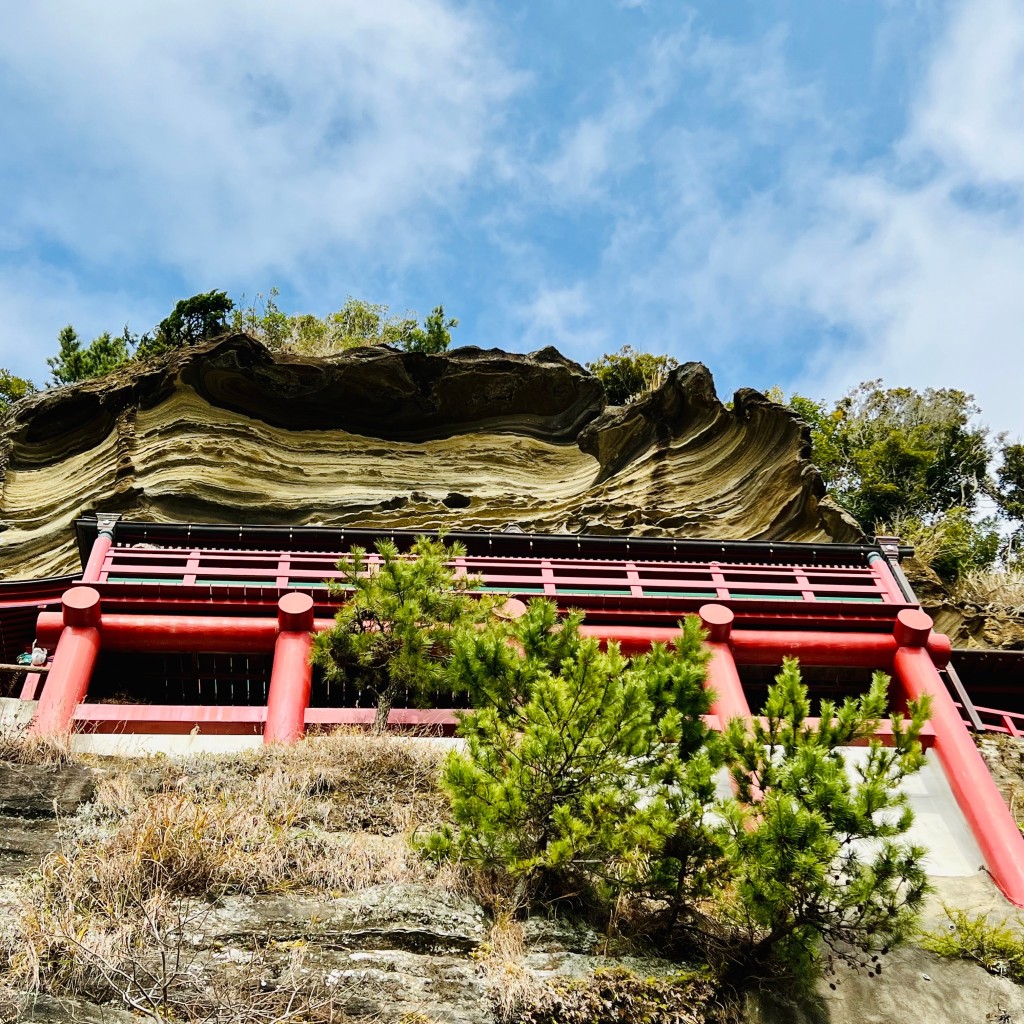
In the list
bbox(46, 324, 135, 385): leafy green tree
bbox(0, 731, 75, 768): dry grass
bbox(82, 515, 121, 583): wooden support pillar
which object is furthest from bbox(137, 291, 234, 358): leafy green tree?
bbox(0, 731, 75, 768): dry grass

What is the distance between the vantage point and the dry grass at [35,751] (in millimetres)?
8812

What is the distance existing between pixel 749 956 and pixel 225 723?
21.0 ft

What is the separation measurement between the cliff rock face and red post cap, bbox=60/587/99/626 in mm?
6367

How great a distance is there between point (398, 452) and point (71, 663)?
10.5 meters

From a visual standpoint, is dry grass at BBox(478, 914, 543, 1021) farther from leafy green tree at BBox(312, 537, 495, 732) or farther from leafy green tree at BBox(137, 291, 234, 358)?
leafy green tree at BBox(137, 291, 234, 358)

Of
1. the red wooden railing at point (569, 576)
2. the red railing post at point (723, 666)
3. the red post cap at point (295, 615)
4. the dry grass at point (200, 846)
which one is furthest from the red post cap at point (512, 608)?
the red post cap at point (295, 615)

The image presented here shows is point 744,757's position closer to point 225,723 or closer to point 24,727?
point 225,723

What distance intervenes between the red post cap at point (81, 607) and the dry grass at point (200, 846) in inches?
139

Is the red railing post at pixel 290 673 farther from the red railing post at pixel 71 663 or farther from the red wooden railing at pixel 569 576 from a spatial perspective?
the red railing post at pixel 71 663

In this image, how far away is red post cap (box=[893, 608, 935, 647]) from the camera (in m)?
13.0

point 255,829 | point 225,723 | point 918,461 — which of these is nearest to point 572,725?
point 255,829

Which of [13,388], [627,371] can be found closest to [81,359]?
[13,388]

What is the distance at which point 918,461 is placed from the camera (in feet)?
86.4

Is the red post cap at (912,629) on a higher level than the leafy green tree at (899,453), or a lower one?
lower
